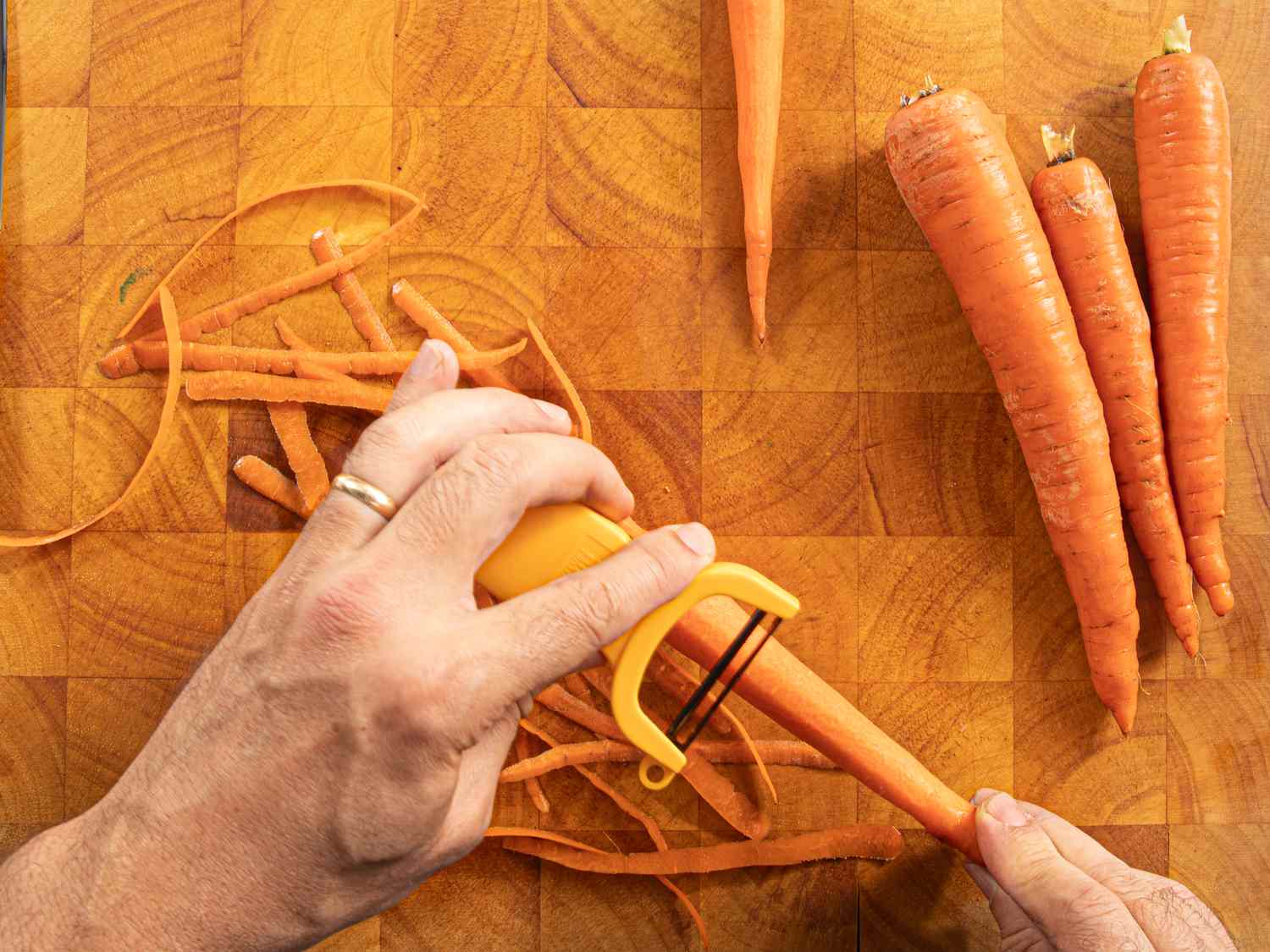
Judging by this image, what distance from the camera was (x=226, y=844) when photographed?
110 centimetres

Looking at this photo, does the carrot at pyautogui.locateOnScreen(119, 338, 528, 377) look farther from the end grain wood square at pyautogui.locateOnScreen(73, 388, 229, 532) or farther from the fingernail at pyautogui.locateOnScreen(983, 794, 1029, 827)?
the fingernail at pyautogui.locateOnScreen(983, 794, 1029, 827)

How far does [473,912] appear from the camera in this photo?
174 cm

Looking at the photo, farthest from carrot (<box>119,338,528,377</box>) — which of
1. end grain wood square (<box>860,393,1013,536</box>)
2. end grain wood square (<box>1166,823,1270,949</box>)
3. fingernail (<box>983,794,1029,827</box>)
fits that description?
end grain wood square (<box>1166,823,1270,949</box>)

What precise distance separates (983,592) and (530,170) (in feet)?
4.01

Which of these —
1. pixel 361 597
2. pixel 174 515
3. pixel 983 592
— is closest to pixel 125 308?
pixel 174 515

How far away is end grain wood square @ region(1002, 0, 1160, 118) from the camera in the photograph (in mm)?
1769

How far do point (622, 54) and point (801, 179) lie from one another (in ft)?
1.41

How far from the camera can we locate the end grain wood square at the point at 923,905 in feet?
5.77

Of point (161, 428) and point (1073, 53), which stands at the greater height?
point (1073, 53)

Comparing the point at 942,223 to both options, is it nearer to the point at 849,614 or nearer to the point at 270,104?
the point at 849,614

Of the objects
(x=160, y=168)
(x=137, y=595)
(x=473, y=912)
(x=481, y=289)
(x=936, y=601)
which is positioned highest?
(x=160, y=168)

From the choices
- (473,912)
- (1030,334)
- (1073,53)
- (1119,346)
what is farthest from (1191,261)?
(473,912)

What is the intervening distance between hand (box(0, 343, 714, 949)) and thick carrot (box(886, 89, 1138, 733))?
877 mm

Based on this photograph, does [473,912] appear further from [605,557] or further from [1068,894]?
[1068,894]
